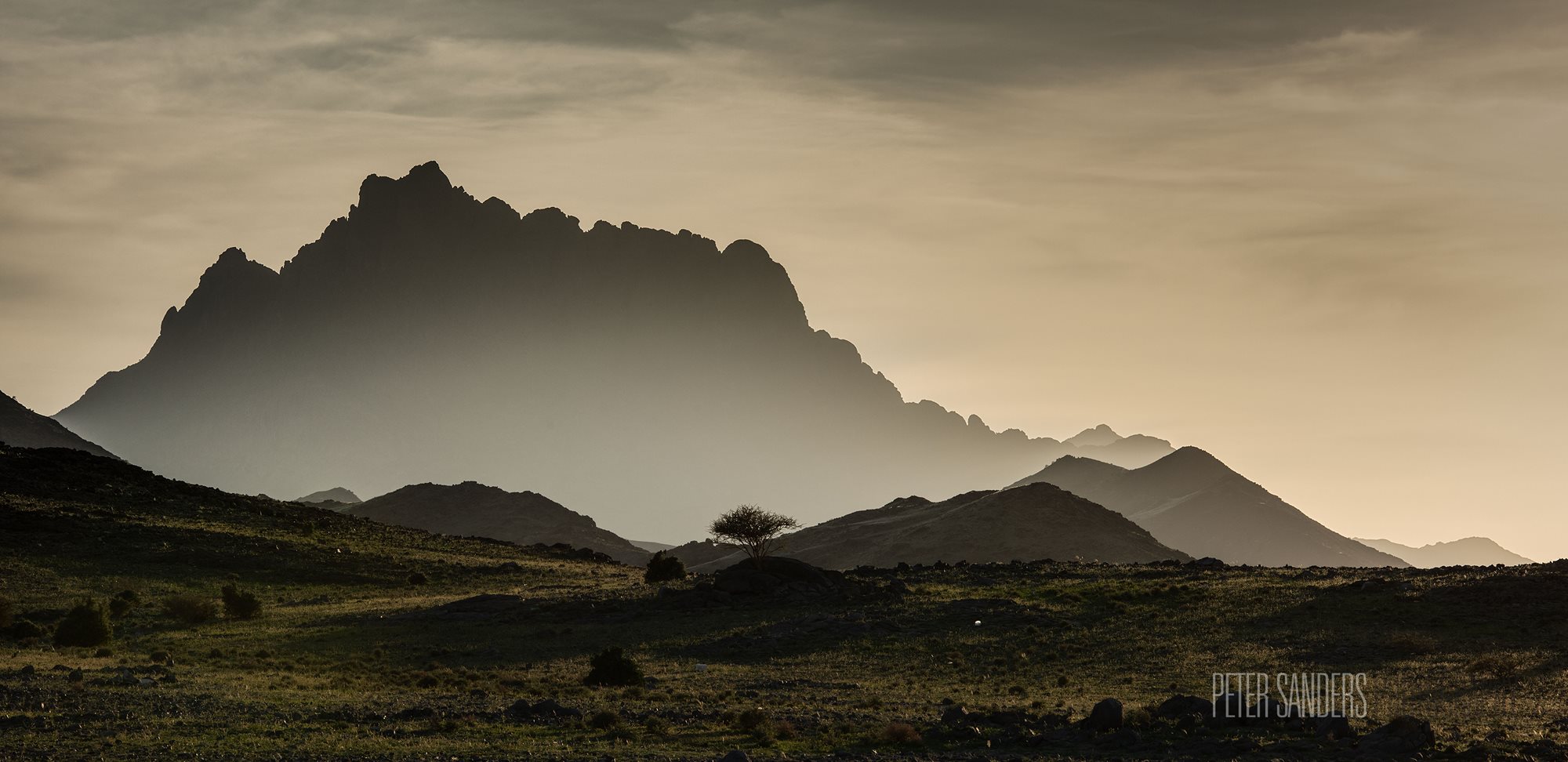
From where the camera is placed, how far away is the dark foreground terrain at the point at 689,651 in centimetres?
3619

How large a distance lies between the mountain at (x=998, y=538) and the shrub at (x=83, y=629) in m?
112

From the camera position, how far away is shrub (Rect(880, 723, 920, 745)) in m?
36.5

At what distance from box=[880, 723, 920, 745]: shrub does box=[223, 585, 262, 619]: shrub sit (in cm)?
4953

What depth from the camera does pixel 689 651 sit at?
6688cm

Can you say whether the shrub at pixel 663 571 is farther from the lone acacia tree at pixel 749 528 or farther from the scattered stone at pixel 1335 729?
the scattered stone at pixel 1335 729

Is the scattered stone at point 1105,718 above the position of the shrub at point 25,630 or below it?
above

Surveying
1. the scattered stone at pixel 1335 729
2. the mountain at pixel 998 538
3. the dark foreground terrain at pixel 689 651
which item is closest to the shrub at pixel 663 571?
the dark foreground terrain at pixel 689 651

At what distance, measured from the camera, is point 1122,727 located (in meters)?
37.4

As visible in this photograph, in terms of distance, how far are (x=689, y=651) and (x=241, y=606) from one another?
26983 mm

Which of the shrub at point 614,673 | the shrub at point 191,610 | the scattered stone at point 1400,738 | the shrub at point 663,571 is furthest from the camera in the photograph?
the shrub at point 663,571

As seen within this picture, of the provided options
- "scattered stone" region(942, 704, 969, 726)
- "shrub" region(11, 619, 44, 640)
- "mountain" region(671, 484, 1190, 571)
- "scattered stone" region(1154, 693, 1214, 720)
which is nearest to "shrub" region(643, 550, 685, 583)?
"shrub" region(11, 619, 44, 640)

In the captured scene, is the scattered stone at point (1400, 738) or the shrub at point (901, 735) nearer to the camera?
the scattered stone at point (1400, 738)

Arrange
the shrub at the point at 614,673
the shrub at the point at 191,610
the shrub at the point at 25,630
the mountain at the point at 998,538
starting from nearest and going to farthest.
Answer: the shrub at the point at 614,673 → the shrub at the point at 25,630 → the shrub at the point at 191,610 → the mountain at the point at 998,538

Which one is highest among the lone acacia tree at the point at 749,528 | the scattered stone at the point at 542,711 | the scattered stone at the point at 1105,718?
the lone acacia tree at the point at 749,528
